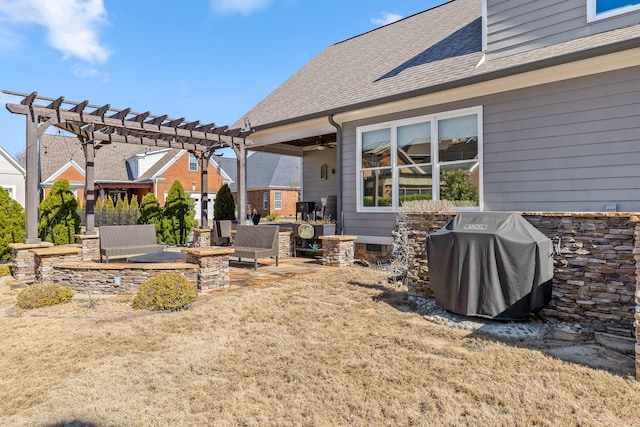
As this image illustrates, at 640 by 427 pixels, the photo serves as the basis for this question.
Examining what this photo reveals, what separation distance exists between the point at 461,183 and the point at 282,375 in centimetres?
566

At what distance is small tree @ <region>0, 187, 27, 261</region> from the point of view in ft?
32.0

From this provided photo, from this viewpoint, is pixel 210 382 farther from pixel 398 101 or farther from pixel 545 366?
pixel 398 101

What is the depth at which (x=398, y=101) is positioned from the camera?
320 inches

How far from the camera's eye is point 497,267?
14.2 ft

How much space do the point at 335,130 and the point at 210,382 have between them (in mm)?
7519

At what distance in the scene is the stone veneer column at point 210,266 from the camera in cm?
605

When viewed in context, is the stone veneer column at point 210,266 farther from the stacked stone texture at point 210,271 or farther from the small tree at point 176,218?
the small tree at point 176,218

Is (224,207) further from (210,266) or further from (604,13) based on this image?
(604,13)

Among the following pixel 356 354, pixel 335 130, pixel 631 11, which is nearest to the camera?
pixel 356 354

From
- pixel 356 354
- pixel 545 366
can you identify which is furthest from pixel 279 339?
pixel 545 366

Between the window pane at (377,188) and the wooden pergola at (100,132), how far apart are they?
3.64 meters

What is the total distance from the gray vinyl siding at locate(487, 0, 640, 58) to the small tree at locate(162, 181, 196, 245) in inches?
411

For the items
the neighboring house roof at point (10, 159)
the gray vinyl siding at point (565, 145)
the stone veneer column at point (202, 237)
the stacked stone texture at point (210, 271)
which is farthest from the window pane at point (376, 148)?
the neighboring house roof at point (10, 159)

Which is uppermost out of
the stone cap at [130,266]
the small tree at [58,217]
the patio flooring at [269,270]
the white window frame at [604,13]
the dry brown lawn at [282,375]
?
the white window frame at [604,13]
